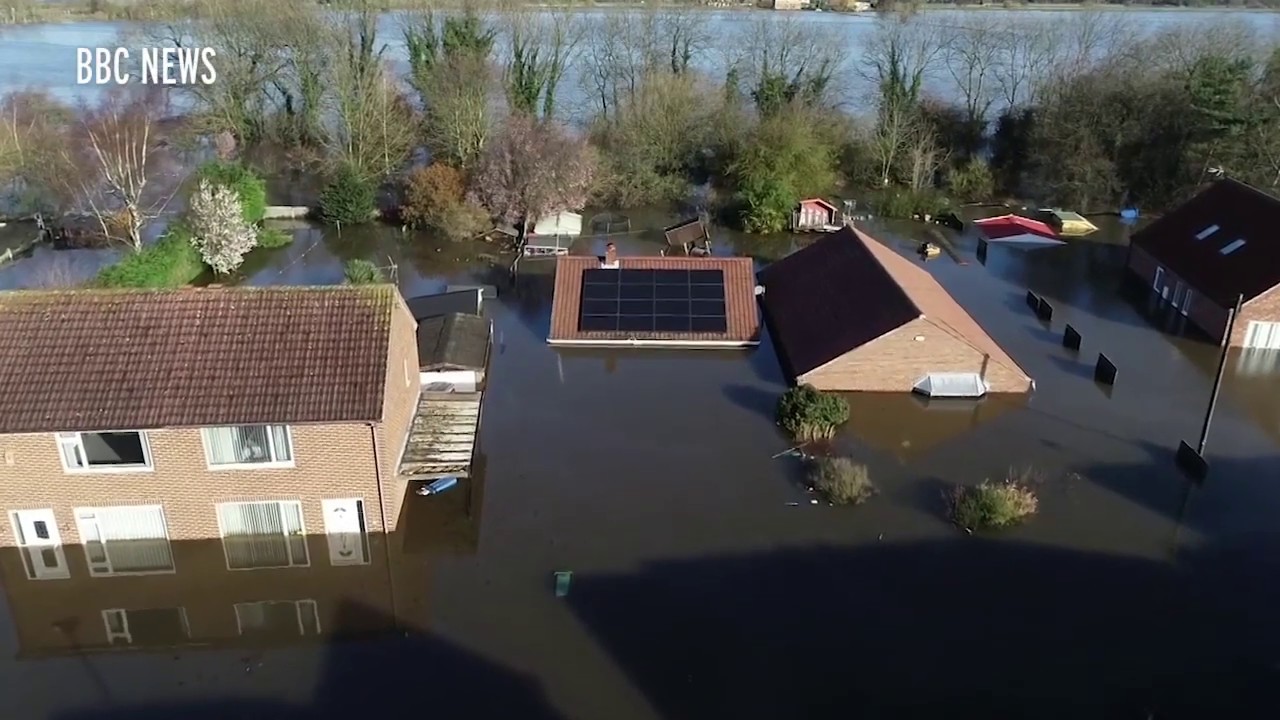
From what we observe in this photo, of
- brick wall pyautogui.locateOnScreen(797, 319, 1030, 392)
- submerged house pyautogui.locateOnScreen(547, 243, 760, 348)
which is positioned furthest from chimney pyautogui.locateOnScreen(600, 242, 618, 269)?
brick wall pyautogui.locateOnScreen(797, 319, 1030, 392)

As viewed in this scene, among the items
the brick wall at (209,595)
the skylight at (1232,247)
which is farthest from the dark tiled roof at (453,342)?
the skylight at (1232,247)

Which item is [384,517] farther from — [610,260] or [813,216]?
[813,216]

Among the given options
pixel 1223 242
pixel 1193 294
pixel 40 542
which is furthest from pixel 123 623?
pixel 1223 242

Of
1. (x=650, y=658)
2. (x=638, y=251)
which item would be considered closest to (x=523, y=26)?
(x=638, y=251)

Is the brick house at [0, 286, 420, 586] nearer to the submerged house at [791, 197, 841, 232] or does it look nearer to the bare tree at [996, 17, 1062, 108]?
the submerged house at [791, 197, 841, 232]

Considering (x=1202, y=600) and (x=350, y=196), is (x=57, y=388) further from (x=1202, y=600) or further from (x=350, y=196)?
(x=350, y=196)

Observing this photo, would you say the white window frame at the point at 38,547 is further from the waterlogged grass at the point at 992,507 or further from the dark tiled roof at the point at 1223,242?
the dark tiled roof at the point at 1223,242
